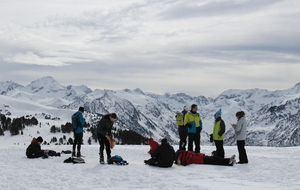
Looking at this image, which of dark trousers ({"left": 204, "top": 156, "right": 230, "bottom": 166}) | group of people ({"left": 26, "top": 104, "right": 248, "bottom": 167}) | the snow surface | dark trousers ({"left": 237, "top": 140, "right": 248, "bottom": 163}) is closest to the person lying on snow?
dark trousers ({"left": 204, "top": 156, "right": 230, "bottom": 166})

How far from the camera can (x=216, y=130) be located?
15.7 m

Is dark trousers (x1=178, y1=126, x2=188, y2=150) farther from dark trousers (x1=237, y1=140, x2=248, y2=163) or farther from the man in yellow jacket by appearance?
dark trousers (x1=237, y1=140, x2=248, y2=163)

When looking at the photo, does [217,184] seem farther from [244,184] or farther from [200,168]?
[200,168]

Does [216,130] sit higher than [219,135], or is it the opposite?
[216,130]

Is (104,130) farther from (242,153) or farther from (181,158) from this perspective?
(242,153)

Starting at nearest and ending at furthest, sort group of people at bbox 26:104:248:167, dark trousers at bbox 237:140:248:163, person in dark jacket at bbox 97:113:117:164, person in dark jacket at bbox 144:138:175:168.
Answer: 1. person in dark jacket at bbox 144:138:175:168
2. group of people at bbox 26:104:248:167
3. person in dark jacket at bbox 97:113:117:164
4. dark trousers at bbox 237:140:248:163

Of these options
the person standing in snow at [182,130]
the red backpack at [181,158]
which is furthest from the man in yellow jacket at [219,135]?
the red backpack at [181,158]

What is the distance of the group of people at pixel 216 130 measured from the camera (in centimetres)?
1557

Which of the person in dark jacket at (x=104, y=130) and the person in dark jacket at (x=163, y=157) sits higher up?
the person in dark jacket at (x=104, y=130)

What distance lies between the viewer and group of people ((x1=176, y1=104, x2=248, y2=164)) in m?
15.6

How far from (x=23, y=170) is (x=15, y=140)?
42945 mm

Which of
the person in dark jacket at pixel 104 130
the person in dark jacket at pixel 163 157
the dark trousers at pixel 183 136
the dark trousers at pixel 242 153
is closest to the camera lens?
the person in dark jacket at pixel 163 157

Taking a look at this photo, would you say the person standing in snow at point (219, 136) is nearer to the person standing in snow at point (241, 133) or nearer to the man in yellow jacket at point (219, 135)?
the man in yellow jacket at point (219, 135)

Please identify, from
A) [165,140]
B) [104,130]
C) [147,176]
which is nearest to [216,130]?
[165,140]
